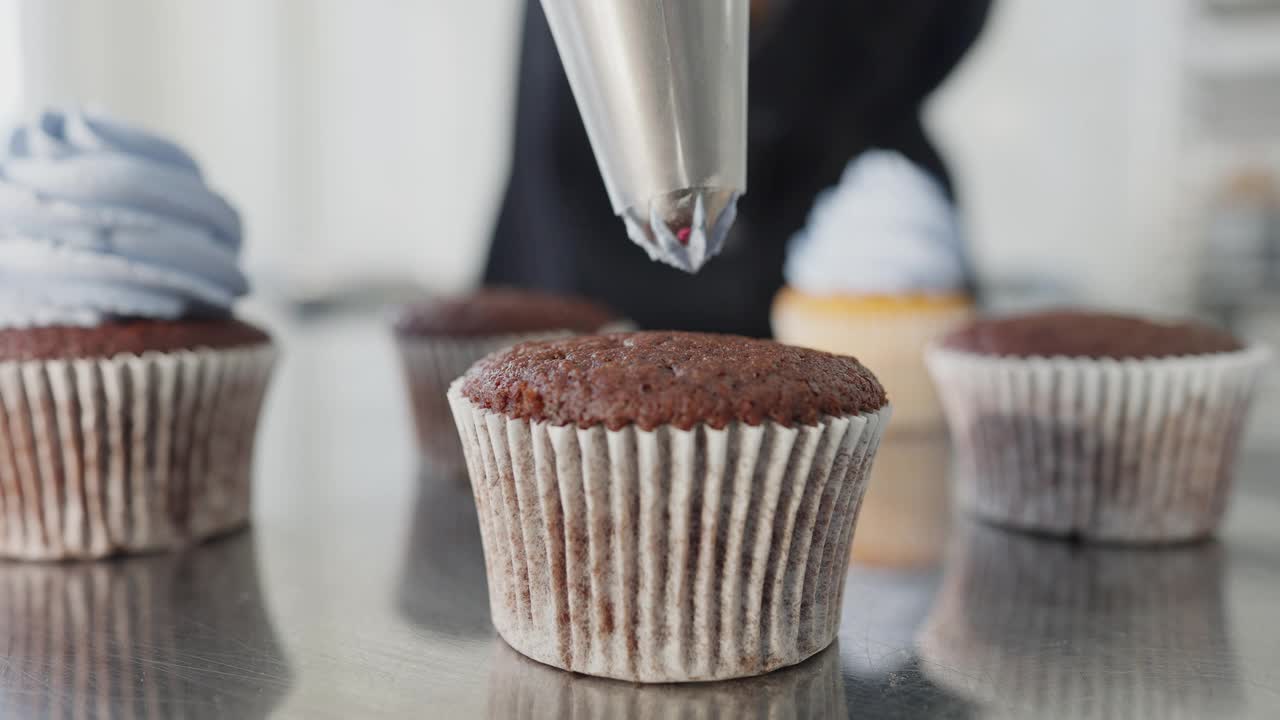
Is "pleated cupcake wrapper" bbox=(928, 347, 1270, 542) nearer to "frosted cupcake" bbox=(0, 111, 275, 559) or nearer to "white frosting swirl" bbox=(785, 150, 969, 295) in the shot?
A: "white frosting swirl" bbox=(785, 150, 969, 295)

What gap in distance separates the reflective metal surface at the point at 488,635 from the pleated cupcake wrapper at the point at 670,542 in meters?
0.03

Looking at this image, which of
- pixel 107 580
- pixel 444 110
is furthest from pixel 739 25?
pixel 444 110

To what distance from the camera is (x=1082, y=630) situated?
1071 millimetres

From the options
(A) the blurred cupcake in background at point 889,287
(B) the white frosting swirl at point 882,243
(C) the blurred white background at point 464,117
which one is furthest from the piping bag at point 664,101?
(C) the blurred white background at point 464,117

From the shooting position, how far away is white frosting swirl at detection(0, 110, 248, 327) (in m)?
1.29

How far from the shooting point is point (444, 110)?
257 inches

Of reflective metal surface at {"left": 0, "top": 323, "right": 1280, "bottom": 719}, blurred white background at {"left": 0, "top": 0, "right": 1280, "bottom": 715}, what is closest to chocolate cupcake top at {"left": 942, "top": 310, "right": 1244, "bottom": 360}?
reflective metal surface at {"left": 0, "top": 323, "right": 1280, "bottom": 719}

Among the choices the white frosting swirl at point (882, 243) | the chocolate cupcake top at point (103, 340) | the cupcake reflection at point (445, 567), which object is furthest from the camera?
the white frosting swirl at point (882, 243)

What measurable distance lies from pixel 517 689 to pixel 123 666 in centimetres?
35

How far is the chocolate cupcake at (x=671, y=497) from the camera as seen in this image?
93 cm

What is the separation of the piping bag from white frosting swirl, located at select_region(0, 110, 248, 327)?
71 centimetres

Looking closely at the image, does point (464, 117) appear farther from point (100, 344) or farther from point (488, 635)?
point (488, 635)

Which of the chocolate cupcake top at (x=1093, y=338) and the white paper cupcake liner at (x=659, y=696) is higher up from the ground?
the chocolate cupcake top at (x=1093, y=338)

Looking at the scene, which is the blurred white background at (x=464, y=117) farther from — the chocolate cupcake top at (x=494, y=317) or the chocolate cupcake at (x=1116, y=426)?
the chocolate cupcake at (x=1116, y=426)
